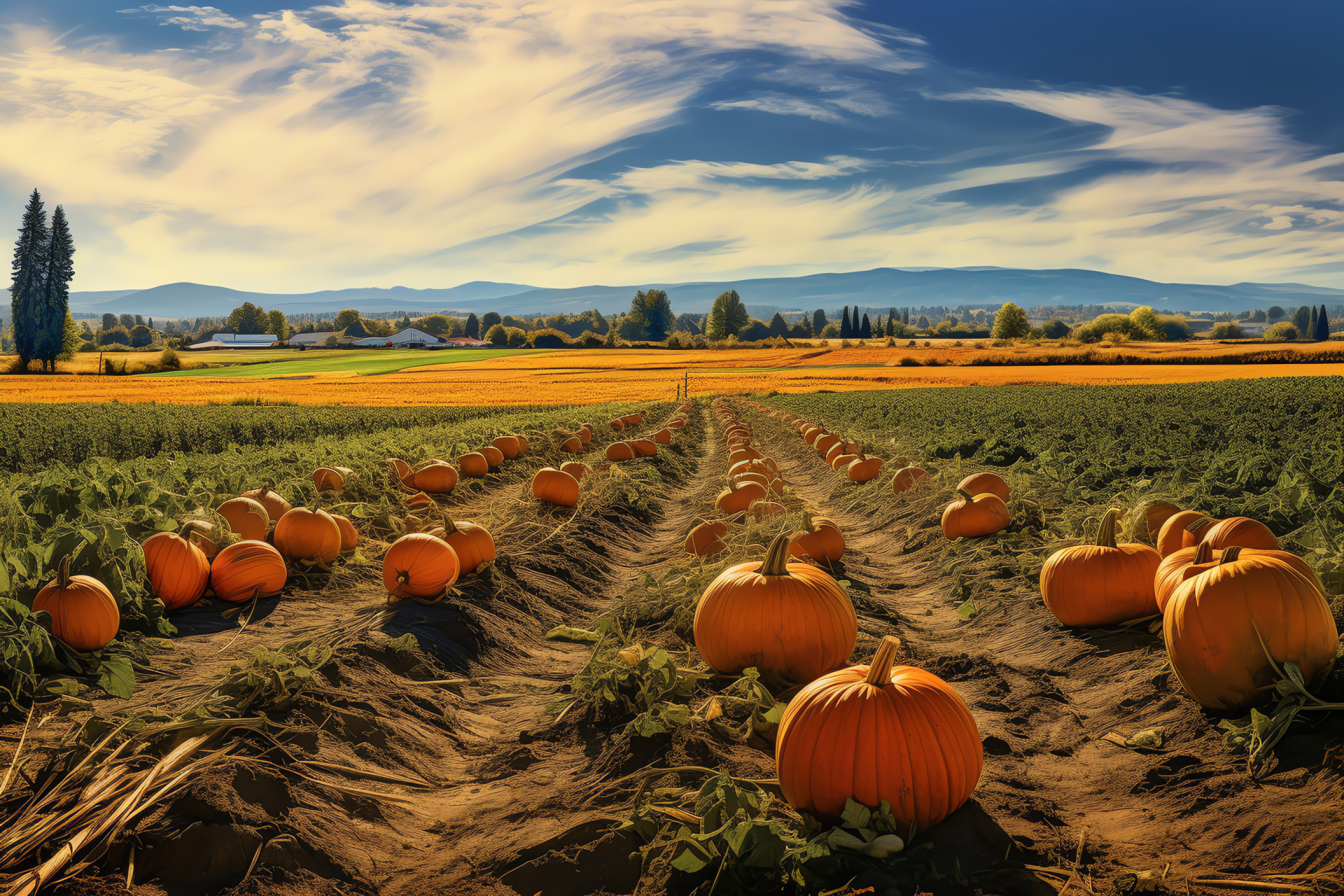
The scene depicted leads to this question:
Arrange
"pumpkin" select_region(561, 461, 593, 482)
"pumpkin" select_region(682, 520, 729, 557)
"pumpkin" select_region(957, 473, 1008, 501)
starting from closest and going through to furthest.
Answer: "pumpkin" select_region(682, 520, 729, 557) → "pumpkin" select_region(957, 473, 1008, 501) → "pumpkin" select_region(561, 461, 593, 482)

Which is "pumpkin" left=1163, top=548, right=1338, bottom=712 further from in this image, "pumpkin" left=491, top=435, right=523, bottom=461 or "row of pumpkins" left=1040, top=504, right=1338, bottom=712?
"pumpkin" left=491, top=435, right=523, bottom=461

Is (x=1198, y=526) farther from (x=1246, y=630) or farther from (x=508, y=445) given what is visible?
(x=508, y=445)

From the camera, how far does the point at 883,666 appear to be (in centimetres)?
326

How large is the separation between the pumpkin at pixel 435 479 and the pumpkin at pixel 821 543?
6.07m

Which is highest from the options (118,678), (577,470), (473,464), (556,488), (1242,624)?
(1242,624)

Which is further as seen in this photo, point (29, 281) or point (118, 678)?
point (29, 281)

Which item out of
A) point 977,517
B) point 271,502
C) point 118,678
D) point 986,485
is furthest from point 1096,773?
point 271,502

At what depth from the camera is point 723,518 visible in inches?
354

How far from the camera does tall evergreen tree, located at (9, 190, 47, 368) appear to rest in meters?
69.5

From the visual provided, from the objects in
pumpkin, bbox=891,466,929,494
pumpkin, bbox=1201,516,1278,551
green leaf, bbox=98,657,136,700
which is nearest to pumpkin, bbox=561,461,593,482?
pumpkin, bbox=891,466,929,494

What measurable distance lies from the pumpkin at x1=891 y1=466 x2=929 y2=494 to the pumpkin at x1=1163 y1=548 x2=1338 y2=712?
799cm

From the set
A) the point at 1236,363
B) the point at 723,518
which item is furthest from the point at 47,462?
the point at 1236,363

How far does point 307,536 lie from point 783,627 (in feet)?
17.6

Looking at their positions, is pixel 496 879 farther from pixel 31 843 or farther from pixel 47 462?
pixel 47 462
